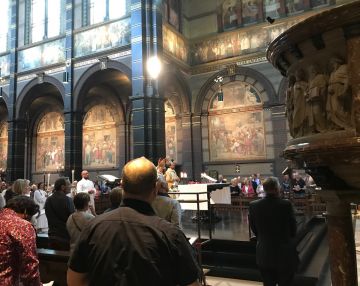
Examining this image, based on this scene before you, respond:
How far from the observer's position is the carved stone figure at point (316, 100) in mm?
2072

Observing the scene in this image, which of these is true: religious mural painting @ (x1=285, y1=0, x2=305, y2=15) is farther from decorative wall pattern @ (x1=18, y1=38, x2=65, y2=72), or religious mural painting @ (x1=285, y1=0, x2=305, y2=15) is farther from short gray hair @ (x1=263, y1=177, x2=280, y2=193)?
→ short gray hair @ (x1=263, y1=177, x2=280, y2=193)

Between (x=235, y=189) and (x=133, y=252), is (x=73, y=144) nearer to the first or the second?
(x=235, y=189)

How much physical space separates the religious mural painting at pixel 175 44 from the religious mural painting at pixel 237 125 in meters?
2.63

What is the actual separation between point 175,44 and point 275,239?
14.0 metres

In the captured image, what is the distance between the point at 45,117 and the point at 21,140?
493 cm

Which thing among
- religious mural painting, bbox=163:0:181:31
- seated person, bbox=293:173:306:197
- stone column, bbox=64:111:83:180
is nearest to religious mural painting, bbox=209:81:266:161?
seated person, bbox=293:173:306:197

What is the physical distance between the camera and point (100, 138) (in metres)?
19.6

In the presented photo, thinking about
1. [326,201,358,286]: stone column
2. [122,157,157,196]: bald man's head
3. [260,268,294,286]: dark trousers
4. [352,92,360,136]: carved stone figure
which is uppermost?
[352,92,360,136]: carved stone figure

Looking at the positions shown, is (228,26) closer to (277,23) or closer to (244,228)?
(277,23)

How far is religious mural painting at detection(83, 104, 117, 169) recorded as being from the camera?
1923cm

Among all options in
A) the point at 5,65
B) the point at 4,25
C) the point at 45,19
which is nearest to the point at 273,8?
the point at 45,19

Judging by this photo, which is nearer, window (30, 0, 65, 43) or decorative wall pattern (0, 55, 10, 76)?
window (30, 0, 65, 43)

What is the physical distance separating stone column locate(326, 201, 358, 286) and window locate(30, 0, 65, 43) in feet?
55.1

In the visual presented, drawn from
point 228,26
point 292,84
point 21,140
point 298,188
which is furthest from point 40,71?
point 292,84
